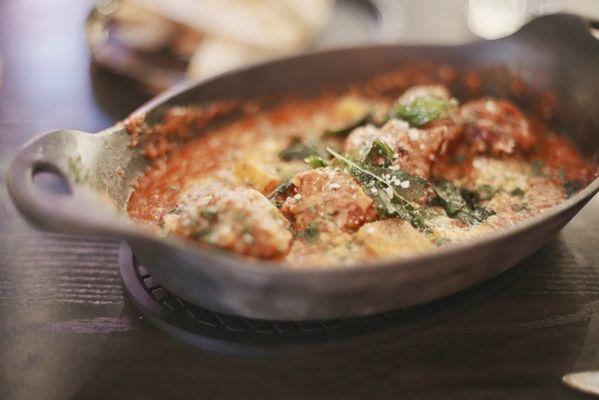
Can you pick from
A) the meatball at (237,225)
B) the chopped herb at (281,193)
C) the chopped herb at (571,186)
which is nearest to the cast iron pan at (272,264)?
the meatball at (237,225)

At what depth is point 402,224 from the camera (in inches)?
92.3

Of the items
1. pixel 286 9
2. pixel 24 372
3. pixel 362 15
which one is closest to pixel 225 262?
pixel 24 372

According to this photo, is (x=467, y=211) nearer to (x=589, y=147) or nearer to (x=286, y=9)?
(x=589, y=147)

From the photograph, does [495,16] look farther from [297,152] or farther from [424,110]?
[297,152]

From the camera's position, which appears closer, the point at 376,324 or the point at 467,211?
the point at 376,324

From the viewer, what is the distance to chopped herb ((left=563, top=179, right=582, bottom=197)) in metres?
2.80

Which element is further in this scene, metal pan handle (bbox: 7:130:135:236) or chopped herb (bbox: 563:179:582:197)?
chopped herb (bbox: 563:179:582:197)

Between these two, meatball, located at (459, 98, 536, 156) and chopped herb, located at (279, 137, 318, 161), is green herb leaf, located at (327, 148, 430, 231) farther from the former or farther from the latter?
meatball, located at (459, 98, 536, 156)

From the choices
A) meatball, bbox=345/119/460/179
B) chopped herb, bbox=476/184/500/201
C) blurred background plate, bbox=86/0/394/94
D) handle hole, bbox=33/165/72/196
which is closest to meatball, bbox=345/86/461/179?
meatball, bbox=345/119/460/179

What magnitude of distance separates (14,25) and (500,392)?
451cm

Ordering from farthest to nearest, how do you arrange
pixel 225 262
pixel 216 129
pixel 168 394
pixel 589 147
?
pixel 216 129 < pixel 589 147 < pixel 168 394 < pixel 225 262

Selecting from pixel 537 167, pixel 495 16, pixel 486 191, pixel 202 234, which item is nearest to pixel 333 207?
pixel 202 234

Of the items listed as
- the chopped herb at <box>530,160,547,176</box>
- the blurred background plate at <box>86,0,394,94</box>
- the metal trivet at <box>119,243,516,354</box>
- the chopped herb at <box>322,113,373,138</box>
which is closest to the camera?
the metal trivet at <box>119,243,516,354</box>

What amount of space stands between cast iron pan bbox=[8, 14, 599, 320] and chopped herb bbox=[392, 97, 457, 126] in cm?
68
